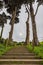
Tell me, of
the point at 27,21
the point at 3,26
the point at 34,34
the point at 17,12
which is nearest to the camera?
the point at 34,34

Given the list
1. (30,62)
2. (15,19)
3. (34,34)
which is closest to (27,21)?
(15,19)

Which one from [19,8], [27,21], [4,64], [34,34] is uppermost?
[19,8]

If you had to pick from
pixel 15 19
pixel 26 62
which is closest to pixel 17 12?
pixel 15 19

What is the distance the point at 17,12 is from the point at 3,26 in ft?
19.5

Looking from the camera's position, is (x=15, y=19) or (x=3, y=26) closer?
(x=15, y=19)

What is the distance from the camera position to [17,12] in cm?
4444

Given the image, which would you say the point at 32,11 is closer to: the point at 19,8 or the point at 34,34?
the point at 34,34

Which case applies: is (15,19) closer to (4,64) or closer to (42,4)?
(42,4)

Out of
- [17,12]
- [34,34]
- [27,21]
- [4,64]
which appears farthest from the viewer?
[17,12]

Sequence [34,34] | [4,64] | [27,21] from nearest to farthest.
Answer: [4,64] < [34,34] < [27,21]

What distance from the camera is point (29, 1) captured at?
113 ft

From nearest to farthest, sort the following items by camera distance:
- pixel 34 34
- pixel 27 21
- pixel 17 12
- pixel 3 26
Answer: pixel 34 34
pixel 27 21
pixel 17 12
pixel 3 26

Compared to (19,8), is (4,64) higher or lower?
lower

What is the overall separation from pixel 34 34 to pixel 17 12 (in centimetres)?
1302
